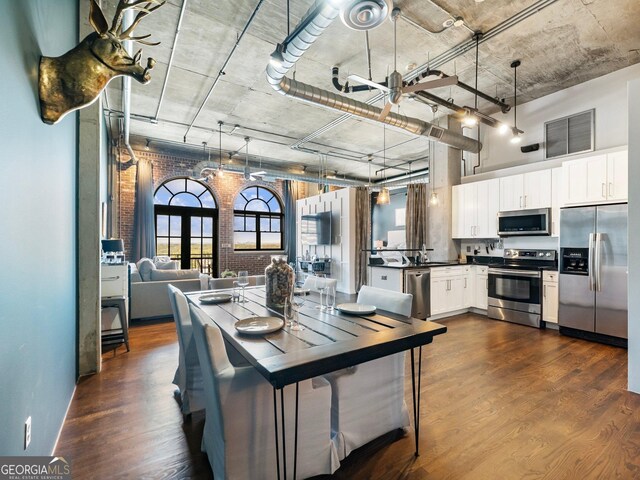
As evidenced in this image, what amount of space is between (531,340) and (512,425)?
91.3 inches

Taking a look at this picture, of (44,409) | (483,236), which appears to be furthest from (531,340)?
(44,409)

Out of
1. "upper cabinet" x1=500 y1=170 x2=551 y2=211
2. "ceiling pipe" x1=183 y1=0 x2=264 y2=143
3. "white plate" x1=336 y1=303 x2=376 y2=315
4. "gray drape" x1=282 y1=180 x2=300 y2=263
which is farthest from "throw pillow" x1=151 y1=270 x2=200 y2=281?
"upper cabinet" x1=500 y1=170 x2=551 y2=211

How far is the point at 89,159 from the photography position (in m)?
2.80

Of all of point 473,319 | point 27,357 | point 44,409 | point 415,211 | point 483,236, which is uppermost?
point 415,211

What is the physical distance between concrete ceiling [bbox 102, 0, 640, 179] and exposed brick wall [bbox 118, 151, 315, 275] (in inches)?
61.1

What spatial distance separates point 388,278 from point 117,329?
3884 millimetres

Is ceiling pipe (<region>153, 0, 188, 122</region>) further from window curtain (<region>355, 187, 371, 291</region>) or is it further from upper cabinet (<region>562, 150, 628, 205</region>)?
upper cabinet (<region>562, 150, 628, 205</region>)

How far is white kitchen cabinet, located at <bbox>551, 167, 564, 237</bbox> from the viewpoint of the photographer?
439cm

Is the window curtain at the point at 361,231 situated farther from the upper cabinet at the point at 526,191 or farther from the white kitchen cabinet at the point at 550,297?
the white kitchen cabinet at the point at 550,297

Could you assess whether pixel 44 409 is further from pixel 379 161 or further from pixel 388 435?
pixel 379 161

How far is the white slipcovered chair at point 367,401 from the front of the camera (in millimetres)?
1804

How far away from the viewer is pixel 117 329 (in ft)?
12.4

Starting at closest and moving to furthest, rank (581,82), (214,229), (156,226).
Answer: (581,82) → (156,226) → (214,229)

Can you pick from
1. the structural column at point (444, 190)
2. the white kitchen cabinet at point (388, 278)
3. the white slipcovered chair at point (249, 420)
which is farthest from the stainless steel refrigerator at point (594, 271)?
the white slipcovered chair at point (249, 420)
